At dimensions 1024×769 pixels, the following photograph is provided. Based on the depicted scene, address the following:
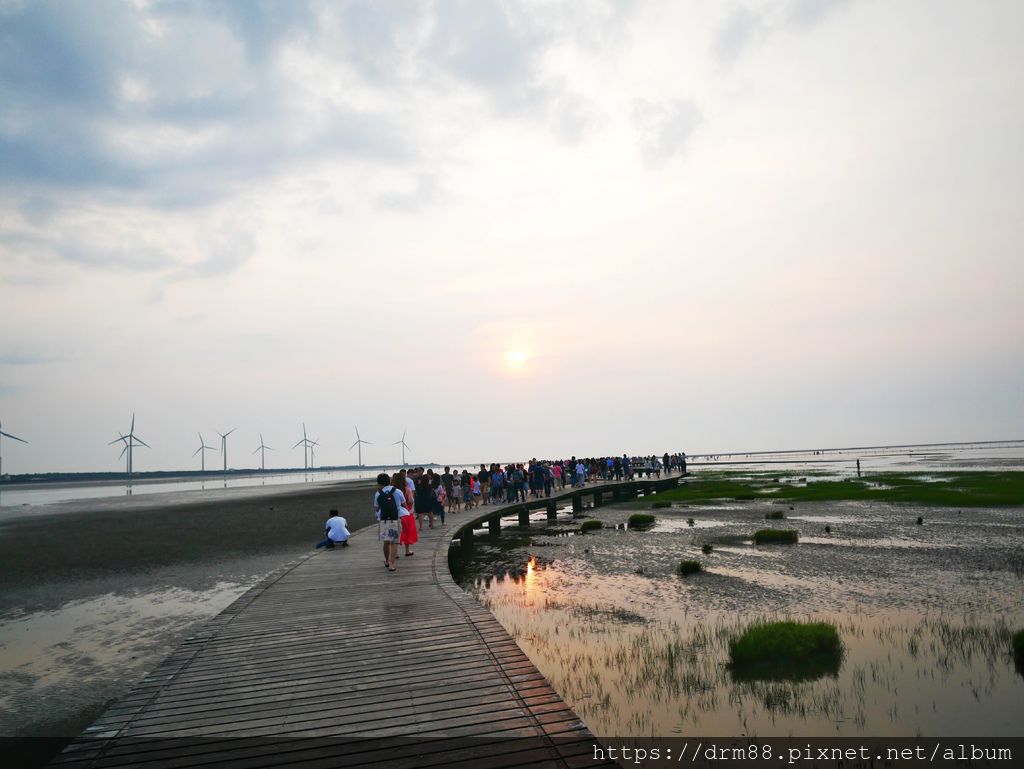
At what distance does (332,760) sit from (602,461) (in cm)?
4992

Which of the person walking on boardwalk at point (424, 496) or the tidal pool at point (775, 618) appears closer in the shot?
the tidal pool at point (775, 618)

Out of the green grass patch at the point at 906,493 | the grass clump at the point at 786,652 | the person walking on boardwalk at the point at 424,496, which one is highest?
the person walking on boardwalk at the point at 424,496

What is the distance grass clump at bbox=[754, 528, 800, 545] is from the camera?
2200 centimetres

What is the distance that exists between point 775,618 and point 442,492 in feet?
50.4

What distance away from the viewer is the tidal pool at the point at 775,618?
8.13m

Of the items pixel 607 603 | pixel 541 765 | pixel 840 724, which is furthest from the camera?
pixel 607 603

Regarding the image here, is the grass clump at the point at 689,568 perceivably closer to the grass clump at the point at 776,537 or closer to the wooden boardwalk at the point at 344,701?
the grass clump at the point at 776,537

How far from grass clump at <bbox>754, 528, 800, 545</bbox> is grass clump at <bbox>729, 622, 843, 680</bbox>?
39.0 feet

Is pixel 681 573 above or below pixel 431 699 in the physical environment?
below

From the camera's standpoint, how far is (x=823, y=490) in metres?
44.9

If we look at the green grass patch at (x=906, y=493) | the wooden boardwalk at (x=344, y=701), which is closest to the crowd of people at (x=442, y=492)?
the wooden boardwalk at (x=344, y=701)

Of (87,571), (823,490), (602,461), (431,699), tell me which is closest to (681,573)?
(431,699)

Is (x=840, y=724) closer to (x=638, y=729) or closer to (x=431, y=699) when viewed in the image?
(x=638, y=729)

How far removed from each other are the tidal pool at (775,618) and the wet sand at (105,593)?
6736 mm
